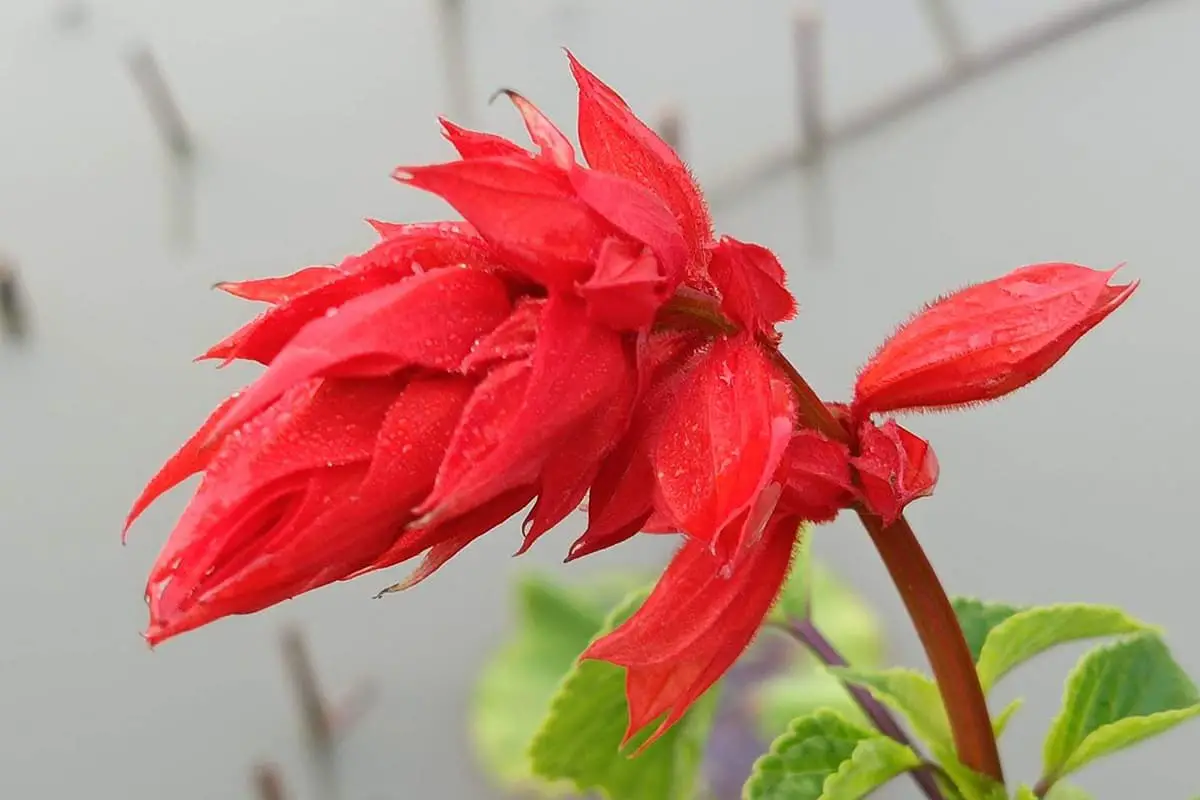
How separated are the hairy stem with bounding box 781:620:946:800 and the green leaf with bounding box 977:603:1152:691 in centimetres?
4

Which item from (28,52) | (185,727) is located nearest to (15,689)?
(185,727)

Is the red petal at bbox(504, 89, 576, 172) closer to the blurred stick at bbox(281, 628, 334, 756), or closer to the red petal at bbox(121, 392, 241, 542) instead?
the red petal at bbox(121, 392, 241, 542)

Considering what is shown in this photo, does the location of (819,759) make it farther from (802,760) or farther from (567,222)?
(567,222)

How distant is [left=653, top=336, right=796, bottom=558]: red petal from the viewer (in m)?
0.22

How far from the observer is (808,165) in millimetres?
1164

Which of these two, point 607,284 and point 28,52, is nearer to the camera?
point 607,284

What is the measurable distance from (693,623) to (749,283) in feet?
0.26

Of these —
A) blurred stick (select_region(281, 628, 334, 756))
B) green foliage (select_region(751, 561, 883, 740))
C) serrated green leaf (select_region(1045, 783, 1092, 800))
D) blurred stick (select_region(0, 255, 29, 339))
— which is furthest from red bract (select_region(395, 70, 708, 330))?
blurred stick (select_region(0, 255, 29, 339))

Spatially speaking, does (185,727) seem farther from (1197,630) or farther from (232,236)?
(1197,630)

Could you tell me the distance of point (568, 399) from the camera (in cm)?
21

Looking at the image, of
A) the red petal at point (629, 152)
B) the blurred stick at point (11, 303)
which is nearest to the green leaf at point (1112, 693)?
the red petal at point (629, 152)

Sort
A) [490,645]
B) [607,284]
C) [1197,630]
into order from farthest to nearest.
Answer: [490,645]
[1197,630]
[607,284]

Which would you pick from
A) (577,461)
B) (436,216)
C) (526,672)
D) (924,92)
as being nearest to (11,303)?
(436,216)

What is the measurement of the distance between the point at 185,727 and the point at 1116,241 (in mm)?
1040
